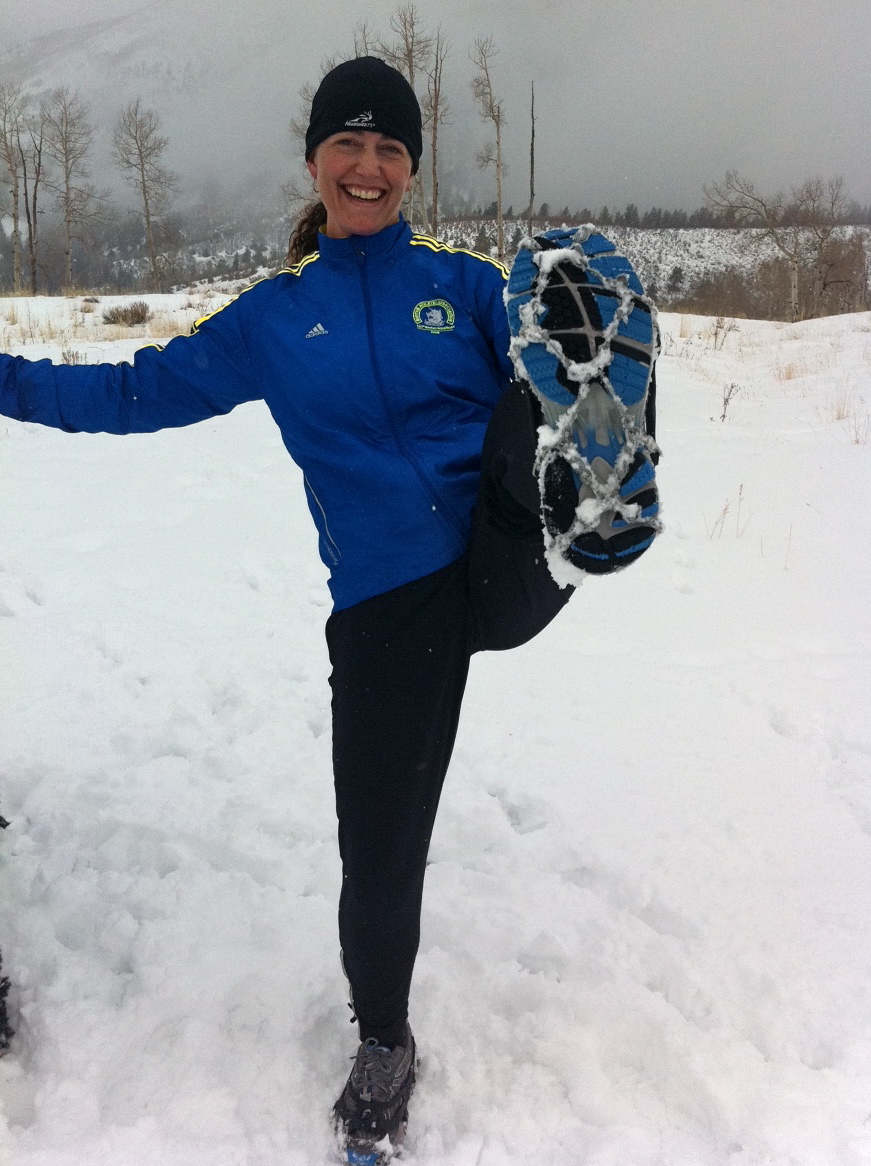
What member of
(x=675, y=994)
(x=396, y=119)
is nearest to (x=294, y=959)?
(x=675, y=994)

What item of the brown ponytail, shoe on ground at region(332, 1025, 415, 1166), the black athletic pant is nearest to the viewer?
the black athletic pant

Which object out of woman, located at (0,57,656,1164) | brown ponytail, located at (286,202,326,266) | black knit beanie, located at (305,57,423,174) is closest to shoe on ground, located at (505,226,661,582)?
woman, located at (0,57,656,1164)

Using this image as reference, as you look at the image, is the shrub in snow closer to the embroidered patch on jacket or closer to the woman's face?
the woman's face

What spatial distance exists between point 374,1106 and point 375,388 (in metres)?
1.37

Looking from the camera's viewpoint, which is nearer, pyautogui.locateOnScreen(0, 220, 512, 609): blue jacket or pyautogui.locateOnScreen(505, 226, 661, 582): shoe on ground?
pyautogui.locateOnScreen(505, 226, 661, 582): shoe on ground

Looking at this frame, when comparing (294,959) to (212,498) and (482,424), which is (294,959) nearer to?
(482,424)

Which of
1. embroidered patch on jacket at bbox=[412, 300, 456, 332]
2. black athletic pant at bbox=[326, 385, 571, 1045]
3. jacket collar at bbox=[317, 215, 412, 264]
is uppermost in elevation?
jacket collar at bbox=[317, 215, 412, 264]

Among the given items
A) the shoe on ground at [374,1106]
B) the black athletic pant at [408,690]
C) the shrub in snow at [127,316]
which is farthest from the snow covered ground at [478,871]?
the shrub in snow at [127,316]

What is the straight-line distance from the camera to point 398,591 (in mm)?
1216

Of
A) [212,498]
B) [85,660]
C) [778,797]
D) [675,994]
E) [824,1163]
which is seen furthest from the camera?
[212,498]

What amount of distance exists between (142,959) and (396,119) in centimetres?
195

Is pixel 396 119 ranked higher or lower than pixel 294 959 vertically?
higher

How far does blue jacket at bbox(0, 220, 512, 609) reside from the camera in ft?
3.82

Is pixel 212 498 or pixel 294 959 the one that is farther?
pixel 212 498
